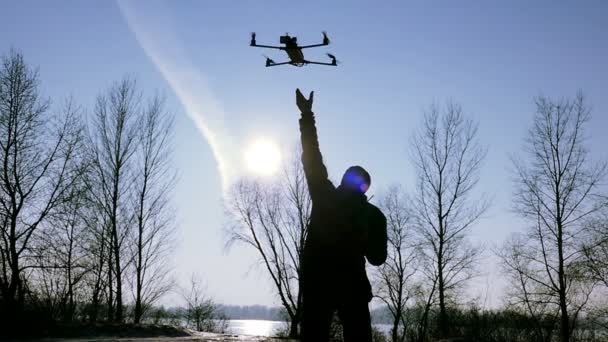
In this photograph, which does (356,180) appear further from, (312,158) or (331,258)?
(331,258)

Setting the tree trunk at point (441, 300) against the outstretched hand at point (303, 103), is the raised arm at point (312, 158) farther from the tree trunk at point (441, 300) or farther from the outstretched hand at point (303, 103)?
the tree trunk at point (441, 300)

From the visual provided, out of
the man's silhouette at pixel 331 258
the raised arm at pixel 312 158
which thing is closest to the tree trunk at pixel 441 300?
the man's silhouette at pixel 331 258

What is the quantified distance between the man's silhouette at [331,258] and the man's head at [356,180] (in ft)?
0.04

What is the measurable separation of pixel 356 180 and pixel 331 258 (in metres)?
0.57

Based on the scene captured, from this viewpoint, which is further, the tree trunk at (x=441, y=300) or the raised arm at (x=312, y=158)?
the tree trunk at (x=441, y=300)

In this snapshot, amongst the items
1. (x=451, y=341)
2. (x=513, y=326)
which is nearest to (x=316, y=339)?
(x=451, y=341)

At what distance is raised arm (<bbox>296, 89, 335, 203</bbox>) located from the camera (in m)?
2.87

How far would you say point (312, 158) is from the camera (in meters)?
2.93

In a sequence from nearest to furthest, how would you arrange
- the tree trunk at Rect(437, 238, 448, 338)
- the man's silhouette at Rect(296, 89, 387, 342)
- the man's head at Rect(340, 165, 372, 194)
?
the man's silhouette at Rect(296, 89, 387, 342)
the man's head at Rect(340, 165, 372, 194)
the tree trunk at Rect(437, 238, 448, 338)

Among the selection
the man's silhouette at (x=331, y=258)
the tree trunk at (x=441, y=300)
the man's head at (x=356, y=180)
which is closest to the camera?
the man's silhouette at (x=331, y=258)

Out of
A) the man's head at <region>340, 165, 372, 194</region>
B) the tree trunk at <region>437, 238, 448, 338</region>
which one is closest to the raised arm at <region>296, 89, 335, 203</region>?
the man's head at <region>340, 165, 372, 194</region>

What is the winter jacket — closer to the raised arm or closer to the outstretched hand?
the raised arm

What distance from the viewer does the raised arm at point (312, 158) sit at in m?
2.87

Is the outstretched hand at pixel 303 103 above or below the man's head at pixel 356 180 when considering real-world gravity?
above
